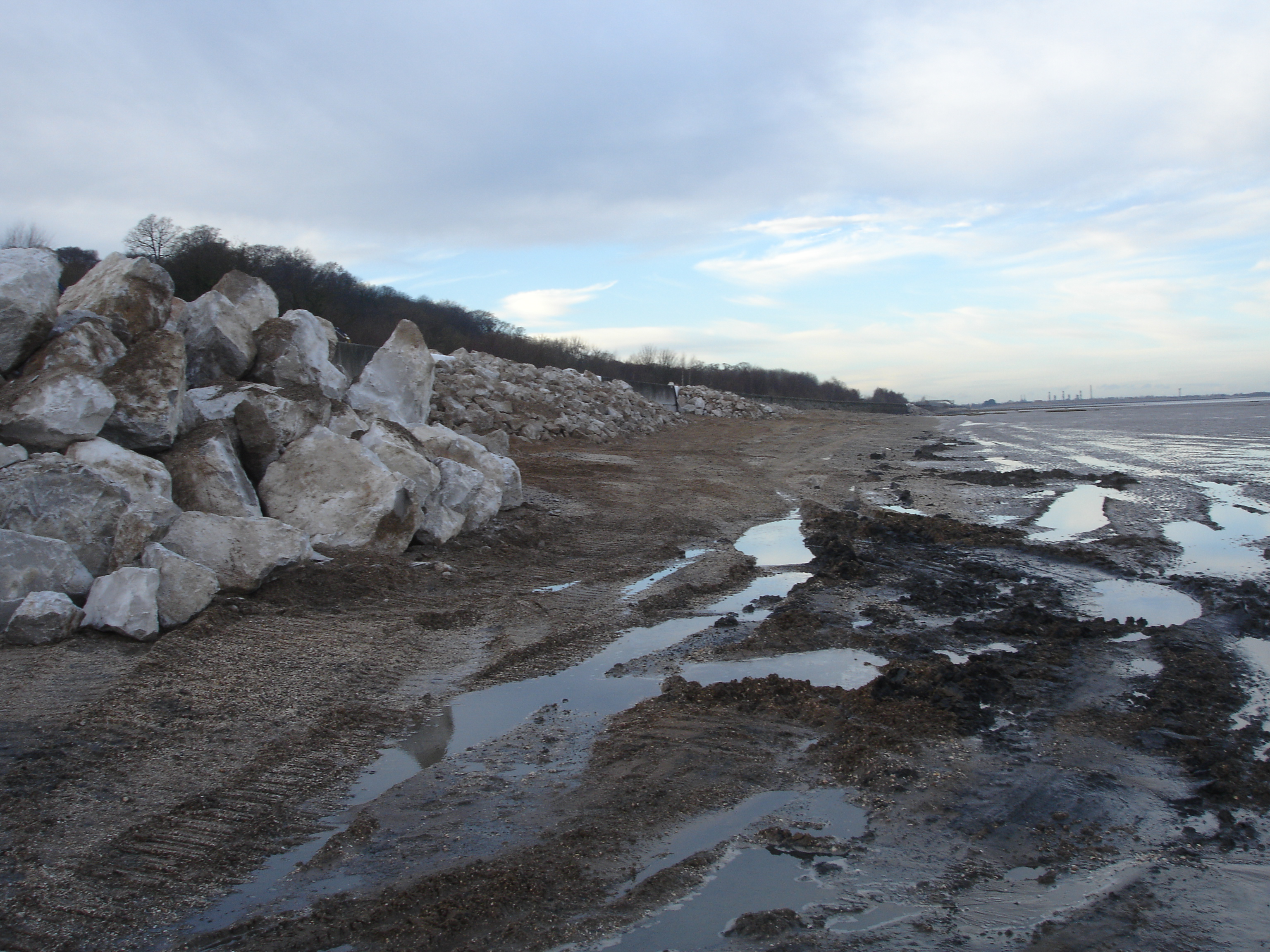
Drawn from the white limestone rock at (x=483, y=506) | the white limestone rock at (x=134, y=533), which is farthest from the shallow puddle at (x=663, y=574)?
the white limestone rock at (x=134, y=533)

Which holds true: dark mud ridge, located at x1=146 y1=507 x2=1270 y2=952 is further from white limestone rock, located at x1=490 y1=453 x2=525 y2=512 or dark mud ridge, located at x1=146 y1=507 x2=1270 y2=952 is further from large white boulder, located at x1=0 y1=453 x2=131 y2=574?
white limestone rock, located at x1=490 y1=453 x2=525 y2=512

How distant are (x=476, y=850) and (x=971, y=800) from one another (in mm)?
2125

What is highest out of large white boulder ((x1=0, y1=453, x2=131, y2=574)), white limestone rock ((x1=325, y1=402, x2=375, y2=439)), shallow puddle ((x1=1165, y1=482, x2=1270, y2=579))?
white limestone rock ((x1=325, y1=402, x2=375, y2=439))

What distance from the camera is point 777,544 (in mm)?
9664

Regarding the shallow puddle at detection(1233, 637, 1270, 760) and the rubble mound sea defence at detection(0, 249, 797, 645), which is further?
the rubble mound sea defence at detection(0, 249, 797, 645)

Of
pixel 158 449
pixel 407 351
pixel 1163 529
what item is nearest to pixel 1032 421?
pixel 1163 529

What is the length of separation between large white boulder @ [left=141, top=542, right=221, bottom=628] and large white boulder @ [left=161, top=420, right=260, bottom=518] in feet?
3.83

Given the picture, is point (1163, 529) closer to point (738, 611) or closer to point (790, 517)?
point (790, 517)

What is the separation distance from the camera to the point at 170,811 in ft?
10.7

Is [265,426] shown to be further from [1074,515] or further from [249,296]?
[1074,515]

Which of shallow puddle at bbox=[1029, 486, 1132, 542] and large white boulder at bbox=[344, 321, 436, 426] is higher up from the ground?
large white boulder at bbox=[344, 321, 436, 426]

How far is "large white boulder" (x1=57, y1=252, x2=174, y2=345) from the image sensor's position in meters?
7.65

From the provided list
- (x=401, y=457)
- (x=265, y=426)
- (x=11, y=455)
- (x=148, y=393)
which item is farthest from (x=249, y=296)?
(x=11, y=455)

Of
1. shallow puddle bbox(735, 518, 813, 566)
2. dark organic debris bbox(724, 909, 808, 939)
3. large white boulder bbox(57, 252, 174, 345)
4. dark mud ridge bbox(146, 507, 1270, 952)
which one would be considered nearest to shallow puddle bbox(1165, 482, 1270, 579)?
dark mud ridge bbox(146, 507, 1270, 952)
